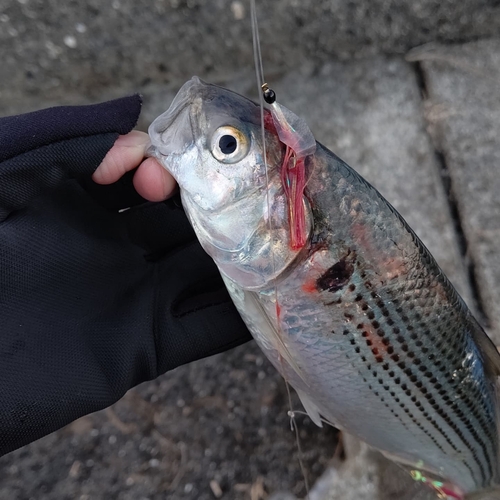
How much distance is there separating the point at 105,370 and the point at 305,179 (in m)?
0.94

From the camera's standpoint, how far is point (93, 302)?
1818 millimetres

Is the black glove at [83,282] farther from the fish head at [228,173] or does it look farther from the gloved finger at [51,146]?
the fish head at [228,173]

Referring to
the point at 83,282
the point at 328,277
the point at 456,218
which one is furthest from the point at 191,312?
the point at 456,218

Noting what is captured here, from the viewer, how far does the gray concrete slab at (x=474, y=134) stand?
252cm

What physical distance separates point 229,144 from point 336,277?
0.48 meters

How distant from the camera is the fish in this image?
56.1 inches

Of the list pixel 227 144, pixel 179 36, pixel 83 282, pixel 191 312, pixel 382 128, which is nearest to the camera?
pixel 227 144

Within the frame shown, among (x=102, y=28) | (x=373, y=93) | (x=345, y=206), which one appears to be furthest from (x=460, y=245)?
(x=102, y=28)

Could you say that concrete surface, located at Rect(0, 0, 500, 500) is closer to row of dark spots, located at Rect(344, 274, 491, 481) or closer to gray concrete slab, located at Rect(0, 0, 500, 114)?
gray concrete slab, located at Rect(0, 0, 500, 114)

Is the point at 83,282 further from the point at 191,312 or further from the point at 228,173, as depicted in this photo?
the point at 228,173

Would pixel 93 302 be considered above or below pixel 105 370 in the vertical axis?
above

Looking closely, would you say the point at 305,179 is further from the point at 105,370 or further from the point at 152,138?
the point at 105,370

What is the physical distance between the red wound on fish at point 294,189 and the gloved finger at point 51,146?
0.50 meters

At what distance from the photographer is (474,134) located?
104 inches
